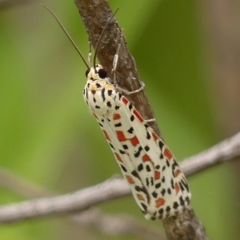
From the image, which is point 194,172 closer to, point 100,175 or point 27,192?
point 27,192

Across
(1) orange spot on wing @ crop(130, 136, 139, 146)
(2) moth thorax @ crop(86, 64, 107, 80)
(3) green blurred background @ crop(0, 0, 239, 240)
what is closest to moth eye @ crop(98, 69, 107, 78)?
(2) moth thorax @ crop(86, 64, 107, 80)

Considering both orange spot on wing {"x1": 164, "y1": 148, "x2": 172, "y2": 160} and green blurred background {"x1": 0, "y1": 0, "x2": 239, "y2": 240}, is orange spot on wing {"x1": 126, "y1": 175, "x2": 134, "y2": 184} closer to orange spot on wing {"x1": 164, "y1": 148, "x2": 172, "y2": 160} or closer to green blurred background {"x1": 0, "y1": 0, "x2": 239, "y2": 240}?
orange spot on wing {"x1": 164, "y1": 148, "x2": 172, "y2": 160}

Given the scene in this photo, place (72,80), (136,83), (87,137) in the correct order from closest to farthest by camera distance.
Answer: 1. (136,83)
2. (72,80)
3. (87,137)

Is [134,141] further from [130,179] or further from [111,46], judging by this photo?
[111,46]

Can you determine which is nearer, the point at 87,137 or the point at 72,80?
the point at 72,80

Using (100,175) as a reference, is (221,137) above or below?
above

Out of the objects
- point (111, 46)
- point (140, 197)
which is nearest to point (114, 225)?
point (140, 197)

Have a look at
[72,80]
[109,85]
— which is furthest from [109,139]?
[72,80]
